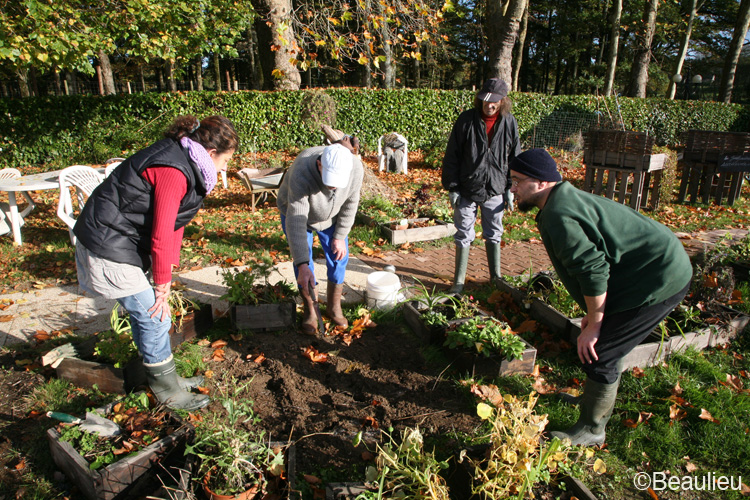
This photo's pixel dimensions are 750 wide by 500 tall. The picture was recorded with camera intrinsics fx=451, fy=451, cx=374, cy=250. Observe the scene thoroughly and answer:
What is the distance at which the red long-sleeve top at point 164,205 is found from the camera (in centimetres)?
234

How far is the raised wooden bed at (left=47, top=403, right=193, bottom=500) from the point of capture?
2135 millimetres

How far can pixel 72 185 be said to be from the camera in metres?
5.76

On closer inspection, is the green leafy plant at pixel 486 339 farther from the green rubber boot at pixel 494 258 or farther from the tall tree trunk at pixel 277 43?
the tall tree trunk at pixel 277 43

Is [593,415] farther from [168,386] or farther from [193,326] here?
[193,326]

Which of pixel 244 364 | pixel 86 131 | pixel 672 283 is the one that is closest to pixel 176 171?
pixel 244 364

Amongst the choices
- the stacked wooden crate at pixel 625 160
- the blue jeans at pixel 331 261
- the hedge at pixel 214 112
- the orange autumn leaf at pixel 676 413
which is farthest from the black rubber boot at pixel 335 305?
the hedge at pixel 214 112

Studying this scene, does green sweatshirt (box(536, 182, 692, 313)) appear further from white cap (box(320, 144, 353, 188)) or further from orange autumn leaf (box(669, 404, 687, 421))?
white cap (box(320, 144, 353, 188))

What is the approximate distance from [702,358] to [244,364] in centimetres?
346

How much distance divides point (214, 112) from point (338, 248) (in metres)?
9.95

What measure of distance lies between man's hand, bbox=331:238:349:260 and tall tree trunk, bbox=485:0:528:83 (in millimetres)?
11513

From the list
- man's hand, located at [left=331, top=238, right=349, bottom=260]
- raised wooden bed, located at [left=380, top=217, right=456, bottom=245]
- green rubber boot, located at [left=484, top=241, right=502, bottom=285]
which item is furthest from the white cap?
raised wooden bed, located at [left=380, top=217, right=456, bottom=245]

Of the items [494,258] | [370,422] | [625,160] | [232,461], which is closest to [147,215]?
[232,461]

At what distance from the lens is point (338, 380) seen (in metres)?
3.17

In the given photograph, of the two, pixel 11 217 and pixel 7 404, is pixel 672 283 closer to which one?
pixel 7 404
